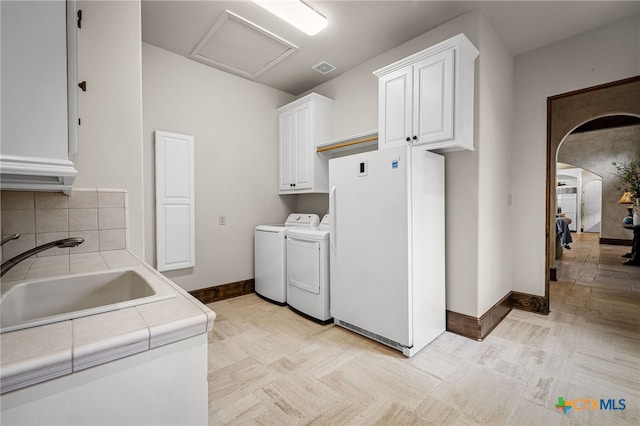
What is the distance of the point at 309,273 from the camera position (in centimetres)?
269

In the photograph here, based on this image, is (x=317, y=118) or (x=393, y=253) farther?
(x=317, y=118)

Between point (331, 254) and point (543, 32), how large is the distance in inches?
110

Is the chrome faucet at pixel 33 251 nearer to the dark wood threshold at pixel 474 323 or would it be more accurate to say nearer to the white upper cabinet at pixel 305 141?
the white upper cabinet at pixel 305 141

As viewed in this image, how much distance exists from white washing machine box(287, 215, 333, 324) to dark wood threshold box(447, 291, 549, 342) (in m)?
1.11

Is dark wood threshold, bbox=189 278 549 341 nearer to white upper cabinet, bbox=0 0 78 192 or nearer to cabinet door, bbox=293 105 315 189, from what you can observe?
cabinet door, bbox=293 105 315 189

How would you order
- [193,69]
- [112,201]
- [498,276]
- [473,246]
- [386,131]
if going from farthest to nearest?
[193,69]
[498,276]
[386,131]
[473,246]
[112,201]

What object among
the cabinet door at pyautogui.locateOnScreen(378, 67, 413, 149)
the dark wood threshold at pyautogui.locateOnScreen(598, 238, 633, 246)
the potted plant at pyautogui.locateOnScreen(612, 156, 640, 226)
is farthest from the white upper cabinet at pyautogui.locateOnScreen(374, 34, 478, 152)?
the dark wood threshold at pyautogui.locateOnScreen(598, 238, 633, 246)

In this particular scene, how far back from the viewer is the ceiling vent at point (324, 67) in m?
3.16

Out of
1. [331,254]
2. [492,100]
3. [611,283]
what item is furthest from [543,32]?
[611,283]

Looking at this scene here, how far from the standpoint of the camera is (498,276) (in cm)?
263

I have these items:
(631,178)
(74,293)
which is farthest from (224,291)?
(631,178)

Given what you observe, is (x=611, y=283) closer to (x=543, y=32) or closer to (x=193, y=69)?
(x=543, y=32)

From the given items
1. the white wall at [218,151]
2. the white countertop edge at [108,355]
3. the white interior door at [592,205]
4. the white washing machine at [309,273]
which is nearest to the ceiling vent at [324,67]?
the white wall at [218,151]

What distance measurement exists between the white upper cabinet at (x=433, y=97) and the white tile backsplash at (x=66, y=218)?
2.09 m
